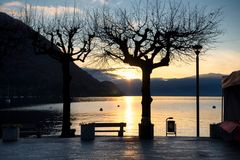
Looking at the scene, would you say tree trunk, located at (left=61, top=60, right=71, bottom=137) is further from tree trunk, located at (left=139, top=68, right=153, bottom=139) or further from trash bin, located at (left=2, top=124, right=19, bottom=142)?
tree trunk, located at (left=139, top=68, right=153, bottom=139)

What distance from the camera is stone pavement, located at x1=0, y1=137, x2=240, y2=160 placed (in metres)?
16.5

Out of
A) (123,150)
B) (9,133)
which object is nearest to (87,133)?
(9,133)

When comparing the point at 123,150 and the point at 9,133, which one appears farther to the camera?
the point at 9,133

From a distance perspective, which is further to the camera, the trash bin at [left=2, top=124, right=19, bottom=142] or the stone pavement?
the trash bin at [left=2, top=124, right=19, bottom=142]

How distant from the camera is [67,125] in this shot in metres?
28.6

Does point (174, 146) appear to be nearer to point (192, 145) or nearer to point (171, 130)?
point (192, 145)

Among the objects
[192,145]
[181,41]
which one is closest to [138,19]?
[181,41]

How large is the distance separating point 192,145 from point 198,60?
8.76 meters

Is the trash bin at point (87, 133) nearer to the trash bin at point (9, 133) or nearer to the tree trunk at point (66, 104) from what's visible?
the trash bin at point (9, 133)

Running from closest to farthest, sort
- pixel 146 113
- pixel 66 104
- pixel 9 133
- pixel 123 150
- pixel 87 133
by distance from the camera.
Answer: pixel 123 150 < pixel 9 133 < pixel 87 133 < pixel 146 113 < pixel 66 104

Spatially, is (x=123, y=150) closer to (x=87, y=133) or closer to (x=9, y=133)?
(x=87, y=133)

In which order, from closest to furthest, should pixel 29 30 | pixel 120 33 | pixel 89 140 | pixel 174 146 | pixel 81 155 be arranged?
1. pixel 81 155
2. pixel 174 146
3. pixel 89 140
4. pixel 120 33
5. pixel 29 30

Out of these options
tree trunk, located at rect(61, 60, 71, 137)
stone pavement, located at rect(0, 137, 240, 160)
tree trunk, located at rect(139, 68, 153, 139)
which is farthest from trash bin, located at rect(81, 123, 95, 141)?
tree trunk, located at rect(61, 60, 71, 137)

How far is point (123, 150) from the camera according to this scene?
1853 cm
